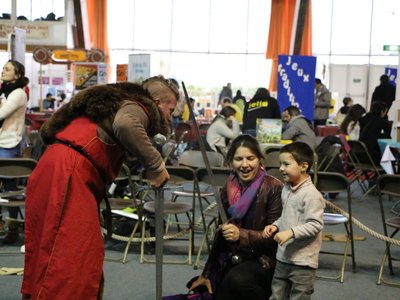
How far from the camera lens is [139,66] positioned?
10.3m

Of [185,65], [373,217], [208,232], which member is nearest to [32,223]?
[208,232]

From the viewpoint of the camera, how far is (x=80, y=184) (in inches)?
86.4

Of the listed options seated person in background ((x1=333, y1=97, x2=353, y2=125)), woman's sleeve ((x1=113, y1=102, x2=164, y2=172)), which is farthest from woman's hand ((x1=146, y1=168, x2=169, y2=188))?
seated person in background ((x1=333, y1=97, x2=353, y2=125))

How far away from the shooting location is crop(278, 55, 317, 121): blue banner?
9.36 m

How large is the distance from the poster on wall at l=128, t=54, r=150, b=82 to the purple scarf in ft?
23.7

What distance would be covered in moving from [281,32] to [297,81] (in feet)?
27.8

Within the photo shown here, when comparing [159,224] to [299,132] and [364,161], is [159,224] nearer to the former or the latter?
[299,132]

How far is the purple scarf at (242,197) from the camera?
298 cm

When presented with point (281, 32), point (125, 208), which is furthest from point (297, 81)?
point (281, 32)

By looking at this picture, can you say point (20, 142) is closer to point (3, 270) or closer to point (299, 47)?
point (3, 270)

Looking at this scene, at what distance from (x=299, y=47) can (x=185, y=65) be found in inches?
144

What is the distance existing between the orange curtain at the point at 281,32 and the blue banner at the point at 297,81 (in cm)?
793

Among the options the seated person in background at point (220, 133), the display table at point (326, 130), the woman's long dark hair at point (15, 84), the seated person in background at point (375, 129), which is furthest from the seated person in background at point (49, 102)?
the woman's long dark hair at point (15, 84)

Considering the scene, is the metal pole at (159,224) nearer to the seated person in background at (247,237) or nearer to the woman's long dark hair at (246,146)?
the seated person in background at (247,237)
